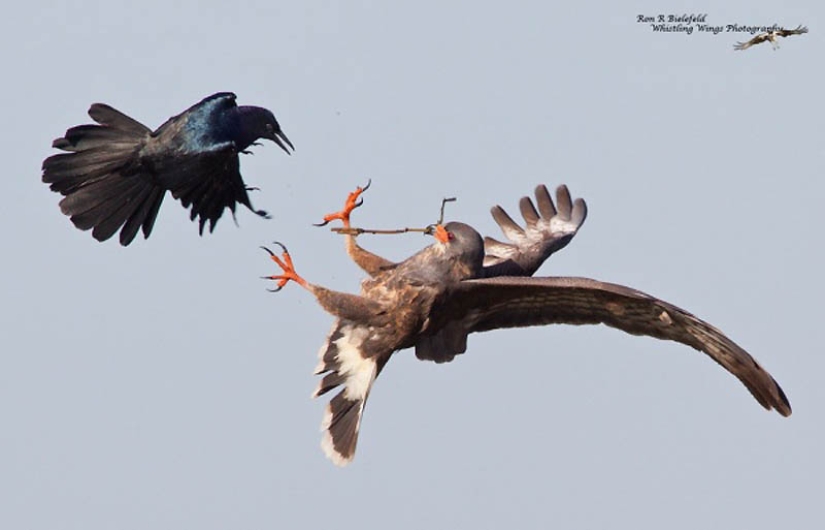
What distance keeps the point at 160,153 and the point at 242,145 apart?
50 centimetres

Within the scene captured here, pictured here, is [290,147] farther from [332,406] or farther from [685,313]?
[685,313]

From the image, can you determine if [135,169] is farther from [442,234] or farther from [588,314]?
[588,314]

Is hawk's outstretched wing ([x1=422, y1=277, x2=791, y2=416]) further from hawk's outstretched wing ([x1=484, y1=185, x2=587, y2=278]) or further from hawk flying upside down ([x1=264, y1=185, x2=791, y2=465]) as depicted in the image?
hawk's outstretched wing ([x1=484, y1=185, x2=587, y2=278])

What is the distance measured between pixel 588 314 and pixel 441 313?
87 centimetres

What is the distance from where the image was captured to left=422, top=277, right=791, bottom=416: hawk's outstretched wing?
10.1 meters

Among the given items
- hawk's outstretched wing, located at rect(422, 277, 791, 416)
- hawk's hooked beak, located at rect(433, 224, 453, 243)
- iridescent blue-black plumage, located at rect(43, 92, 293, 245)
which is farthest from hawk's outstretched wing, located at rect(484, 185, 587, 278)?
iridescent blue-black plumage, located at rect(43, 92, 293, 245)

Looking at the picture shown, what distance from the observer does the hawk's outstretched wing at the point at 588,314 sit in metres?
10.1

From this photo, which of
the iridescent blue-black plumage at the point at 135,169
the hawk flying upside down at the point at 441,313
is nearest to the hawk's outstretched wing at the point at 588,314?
the hawk flying upside down at the point at 441,313

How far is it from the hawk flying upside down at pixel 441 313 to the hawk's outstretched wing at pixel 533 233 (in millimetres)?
909

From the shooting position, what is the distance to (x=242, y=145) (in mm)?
11141

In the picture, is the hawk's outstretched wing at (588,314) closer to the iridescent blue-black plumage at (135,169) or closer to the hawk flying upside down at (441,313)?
the hawk flying upside down at (441,313)

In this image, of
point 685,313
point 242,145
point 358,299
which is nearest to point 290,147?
point 242,145

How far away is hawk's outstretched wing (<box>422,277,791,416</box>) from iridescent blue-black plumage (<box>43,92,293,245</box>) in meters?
1.55

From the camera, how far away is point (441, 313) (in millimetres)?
10648
